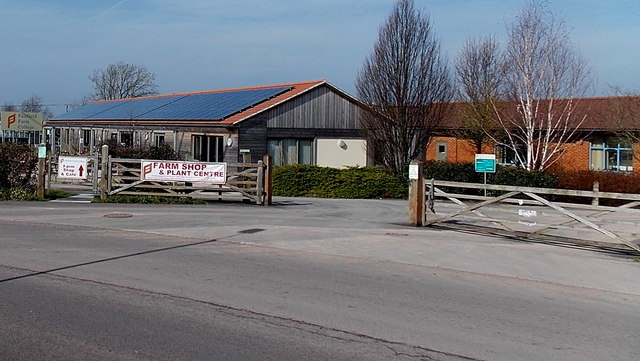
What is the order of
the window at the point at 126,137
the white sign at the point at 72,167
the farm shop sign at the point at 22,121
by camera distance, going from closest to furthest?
the white sign at the point at 72,167, the farm shop sign at the point at 22,121, the window at the point at 126,137

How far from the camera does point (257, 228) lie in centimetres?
1692

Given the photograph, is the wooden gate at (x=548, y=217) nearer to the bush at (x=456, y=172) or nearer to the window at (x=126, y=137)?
the bush at (x=456, y=172)

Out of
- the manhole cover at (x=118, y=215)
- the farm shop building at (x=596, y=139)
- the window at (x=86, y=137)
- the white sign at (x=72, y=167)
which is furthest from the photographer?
the window at (x=86, y=137)

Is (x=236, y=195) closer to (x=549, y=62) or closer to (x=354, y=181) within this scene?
(x=354, y=181)

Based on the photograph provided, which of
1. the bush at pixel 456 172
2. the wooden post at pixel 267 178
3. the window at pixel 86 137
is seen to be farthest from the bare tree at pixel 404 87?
the window at pixel 86 137

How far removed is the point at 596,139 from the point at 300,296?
93.5ft

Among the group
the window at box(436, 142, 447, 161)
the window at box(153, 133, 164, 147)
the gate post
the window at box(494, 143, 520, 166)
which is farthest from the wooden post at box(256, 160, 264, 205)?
the window at box(436, 142, 447, 161)

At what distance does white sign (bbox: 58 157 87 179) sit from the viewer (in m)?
24.5

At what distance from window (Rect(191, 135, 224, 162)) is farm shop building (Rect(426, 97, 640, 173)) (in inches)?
453

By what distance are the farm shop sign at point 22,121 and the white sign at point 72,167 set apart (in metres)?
15.3

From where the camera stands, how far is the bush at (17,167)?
2377 centimetres

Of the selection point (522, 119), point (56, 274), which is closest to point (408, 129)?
point (522, 119)

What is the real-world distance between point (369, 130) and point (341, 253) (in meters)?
21.8

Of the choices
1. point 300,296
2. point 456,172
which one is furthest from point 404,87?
point 300,296
